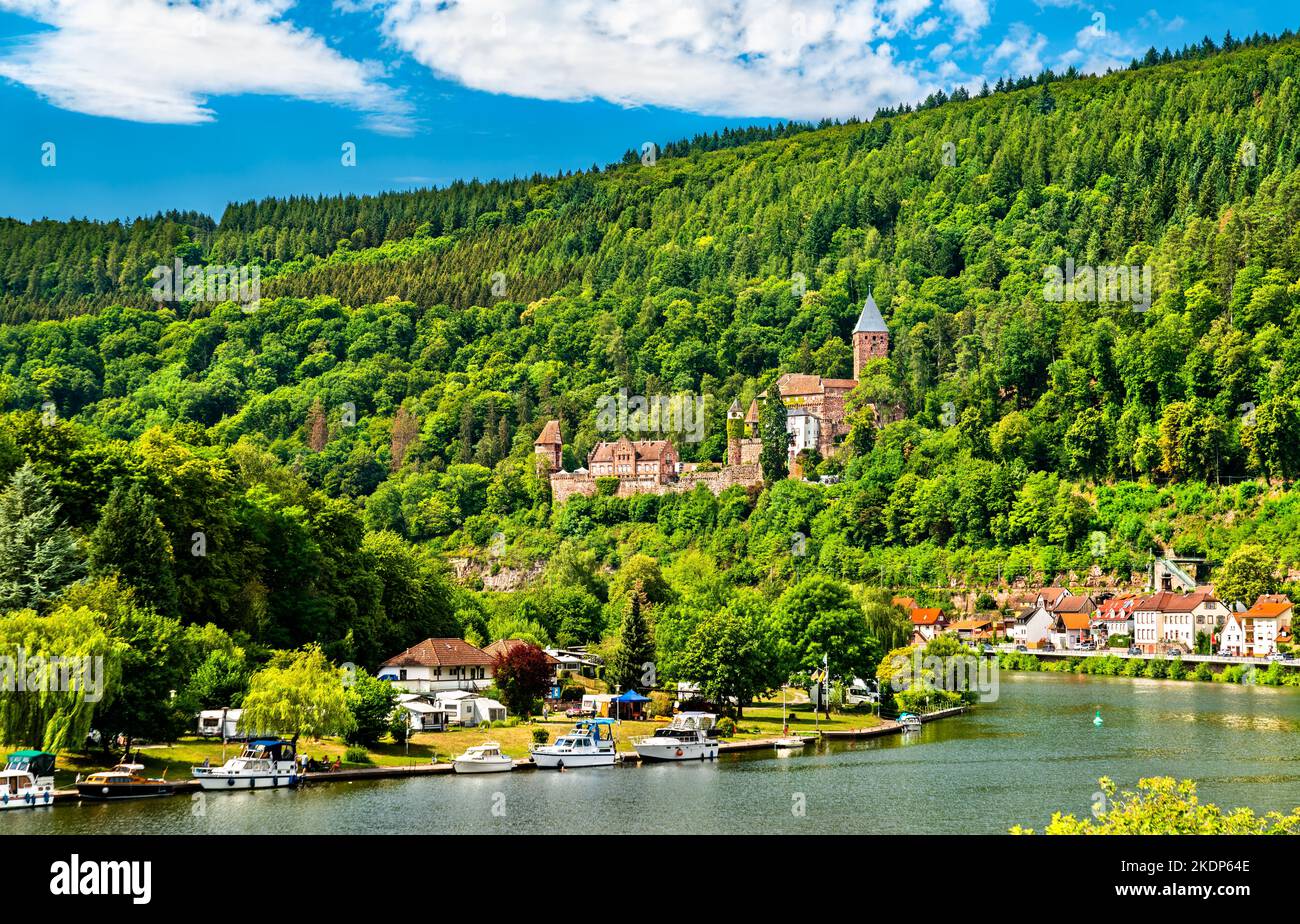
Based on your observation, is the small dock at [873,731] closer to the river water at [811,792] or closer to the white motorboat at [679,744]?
the river water at [811,792]

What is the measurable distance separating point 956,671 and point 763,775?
3478 cm

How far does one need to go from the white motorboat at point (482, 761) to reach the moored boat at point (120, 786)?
9.24 metres

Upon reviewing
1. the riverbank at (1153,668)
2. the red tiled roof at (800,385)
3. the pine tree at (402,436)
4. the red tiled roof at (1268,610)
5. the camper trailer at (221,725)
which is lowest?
the riverbank at (1153,668)

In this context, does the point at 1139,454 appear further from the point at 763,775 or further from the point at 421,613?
the point at 763,775

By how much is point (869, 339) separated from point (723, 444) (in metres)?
24.6

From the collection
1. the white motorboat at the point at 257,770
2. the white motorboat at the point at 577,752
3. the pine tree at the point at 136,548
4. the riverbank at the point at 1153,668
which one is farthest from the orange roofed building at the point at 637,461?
the white motorboat at the point at 257,770

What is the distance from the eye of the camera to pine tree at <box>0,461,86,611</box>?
50.7 metres

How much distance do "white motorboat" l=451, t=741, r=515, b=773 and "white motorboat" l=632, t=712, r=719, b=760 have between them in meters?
5.39

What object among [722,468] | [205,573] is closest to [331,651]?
[205,573]

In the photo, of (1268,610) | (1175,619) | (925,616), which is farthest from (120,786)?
(1175,619)

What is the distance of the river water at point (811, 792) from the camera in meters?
37.6

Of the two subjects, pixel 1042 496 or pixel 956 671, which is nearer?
pixel 956 671

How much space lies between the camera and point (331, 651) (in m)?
62.8

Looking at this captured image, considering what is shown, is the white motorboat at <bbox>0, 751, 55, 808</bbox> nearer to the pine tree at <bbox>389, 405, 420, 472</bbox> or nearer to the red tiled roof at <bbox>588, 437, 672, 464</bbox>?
the red tiled roof at <bbox>588, 437, 672, 464</bbox>
